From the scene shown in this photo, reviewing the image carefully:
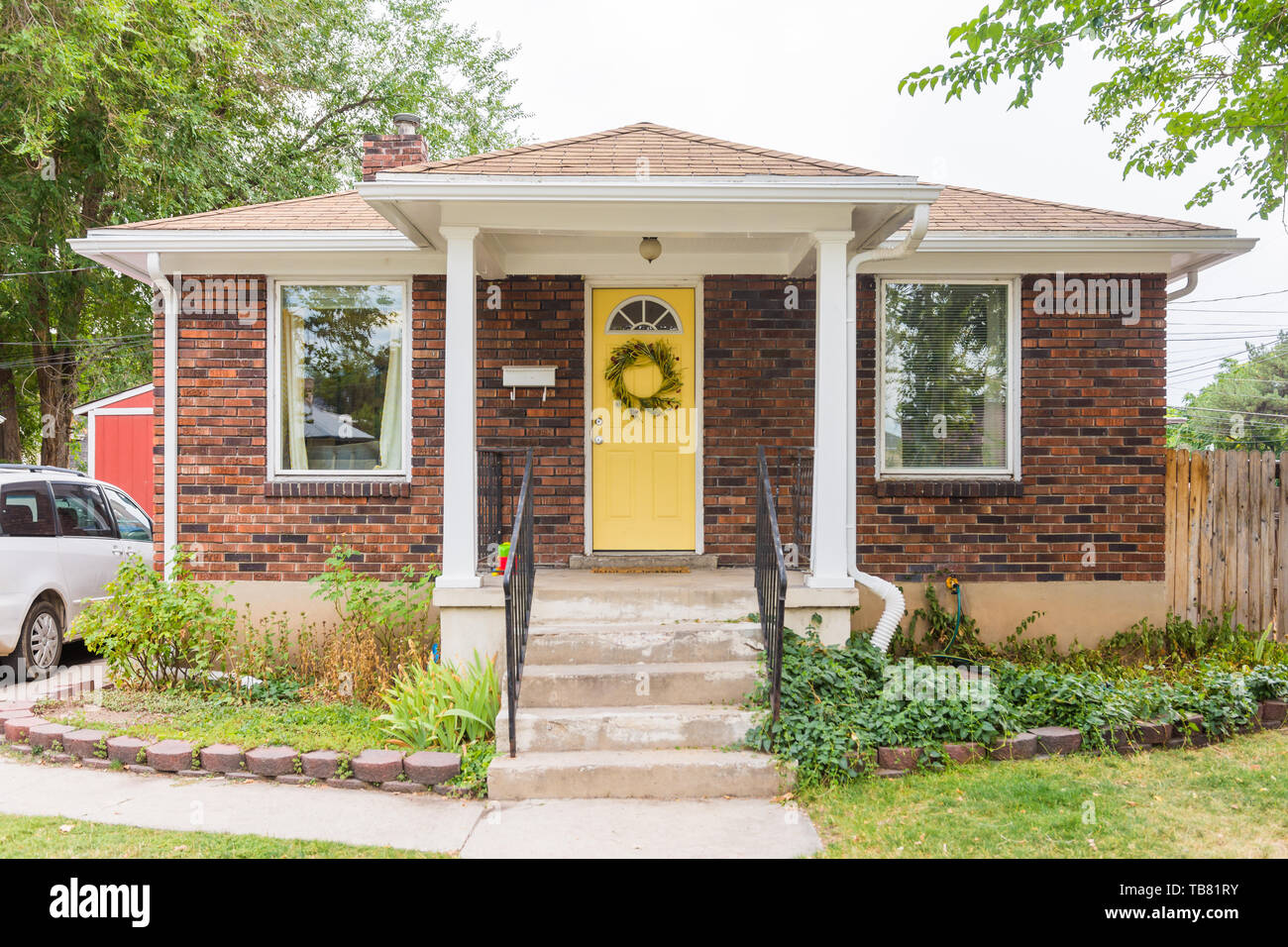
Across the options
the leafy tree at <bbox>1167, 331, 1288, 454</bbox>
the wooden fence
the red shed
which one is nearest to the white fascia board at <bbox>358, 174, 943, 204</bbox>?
the wooden fence

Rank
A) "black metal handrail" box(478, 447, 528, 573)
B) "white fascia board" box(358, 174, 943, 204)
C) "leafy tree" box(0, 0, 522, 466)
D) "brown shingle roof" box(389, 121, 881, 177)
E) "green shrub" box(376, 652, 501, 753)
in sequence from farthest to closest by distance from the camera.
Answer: "leafy tree" box(0, 0, 522, 466), "black metal handrail" box(478, 447, 528, 573), "brown shingle roof" box(389, 121, 881, 177), "white fascia board" box(358, 174, 943, 204), "green shrub" box(376, 652, 501, 753)

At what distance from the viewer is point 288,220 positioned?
605cm

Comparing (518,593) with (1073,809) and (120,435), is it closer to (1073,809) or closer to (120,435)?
(1073,809)

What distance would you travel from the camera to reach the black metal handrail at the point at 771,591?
4227 mm

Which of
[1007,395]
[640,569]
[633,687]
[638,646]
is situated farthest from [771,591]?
[1007,395]

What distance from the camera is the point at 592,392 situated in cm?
623

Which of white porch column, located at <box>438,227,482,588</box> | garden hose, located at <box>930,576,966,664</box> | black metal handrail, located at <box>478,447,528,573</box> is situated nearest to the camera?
white porch column, located at <box>438,227,482,588</box>

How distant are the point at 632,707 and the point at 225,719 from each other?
98.8 inches

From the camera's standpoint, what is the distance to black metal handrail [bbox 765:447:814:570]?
578cm

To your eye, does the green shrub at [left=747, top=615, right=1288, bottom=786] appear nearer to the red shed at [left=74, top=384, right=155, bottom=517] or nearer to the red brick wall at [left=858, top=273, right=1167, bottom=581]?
the red brick wall at [left=858, top=273, right=1167, bottom=581]

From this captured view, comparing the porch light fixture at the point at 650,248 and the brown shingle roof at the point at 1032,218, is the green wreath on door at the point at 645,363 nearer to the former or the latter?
the porch light fixture at the point at 650,248

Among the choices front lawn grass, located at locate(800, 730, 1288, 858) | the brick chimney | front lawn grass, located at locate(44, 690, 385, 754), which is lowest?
front lawn grass, located at locate(800, 730, 1288, 858)

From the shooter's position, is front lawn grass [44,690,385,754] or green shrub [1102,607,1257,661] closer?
front lawn grass [44,690,385,754]

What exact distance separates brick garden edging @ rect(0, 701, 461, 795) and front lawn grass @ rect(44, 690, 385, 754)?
0.30ft
